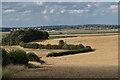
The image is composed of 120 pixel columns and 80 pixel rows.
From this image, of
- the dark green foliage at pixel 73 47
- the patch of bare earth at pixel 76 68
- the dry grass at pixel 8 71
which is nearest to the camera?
the dry grass at pixel 8 71

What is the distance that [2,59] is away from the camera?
69.1 ft

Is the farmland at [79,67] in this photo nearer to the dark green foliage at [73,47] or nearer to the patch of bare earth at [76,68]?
the patch of bare earth at [76,68]

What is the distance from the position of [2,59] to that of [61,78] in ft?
20.9

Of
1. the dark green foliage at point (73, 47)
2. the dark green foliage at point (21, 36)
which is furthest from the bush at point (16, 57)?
the dark green foliage at point (21, 36)

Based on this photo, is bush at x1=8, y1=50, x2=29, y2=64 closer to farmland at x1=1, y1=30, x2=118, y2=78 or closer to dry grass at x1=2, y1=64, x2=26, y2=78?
farmland at x1=1, y1=30, x2=118, y2=78

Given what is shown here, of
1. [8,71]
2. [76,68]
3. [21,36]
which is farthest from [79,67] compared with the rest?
[21,36]

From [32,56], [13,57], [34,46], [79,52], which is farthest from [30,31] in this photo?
[13,57]

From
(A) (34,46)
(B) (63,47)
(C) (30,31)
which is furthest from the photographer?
(C) (30,31)

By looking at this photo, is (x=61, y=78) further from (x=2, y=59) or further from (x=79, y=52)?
(x=79, y=52)

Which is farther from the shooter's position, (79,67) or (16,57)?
(79,67)

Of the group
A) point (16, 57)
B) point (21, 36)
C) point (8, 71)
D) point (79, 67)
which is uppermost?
point (21, 36)

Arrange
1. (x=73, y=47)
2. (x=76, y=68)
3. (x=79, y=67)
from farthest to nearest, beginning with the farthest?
1. (x=73, y=47)
2. (x=79, y=67)
3. (x=76, y=68)

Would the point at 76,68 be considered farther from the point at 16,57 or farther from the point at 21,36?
the point at 21,36

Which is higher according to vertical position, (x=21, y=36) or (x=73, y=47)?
(x=21, y=36)
